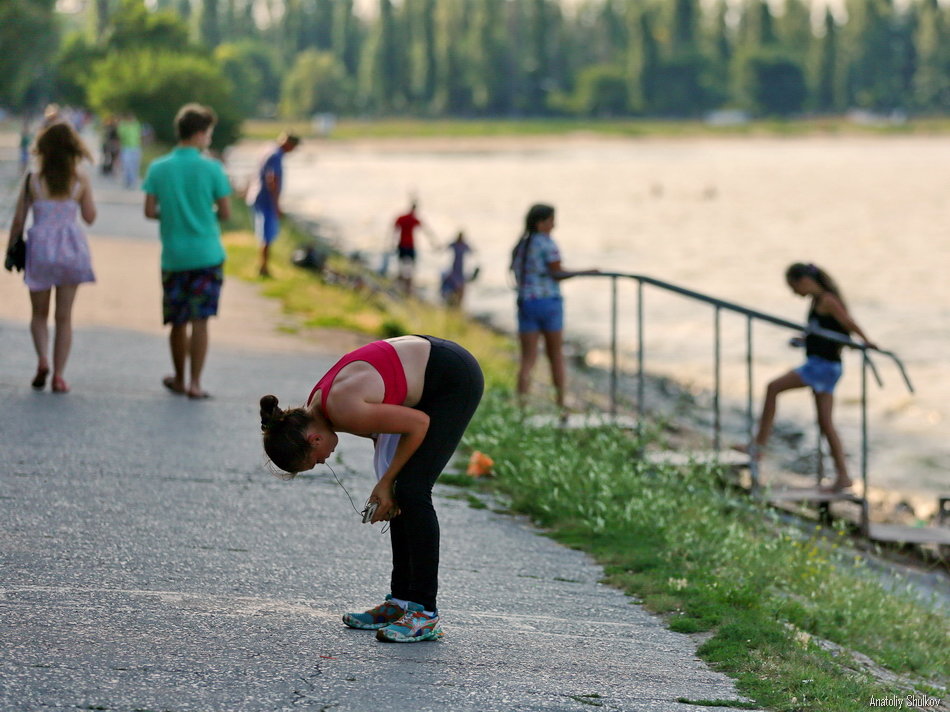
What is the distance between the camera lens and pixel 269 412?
15.0 ft

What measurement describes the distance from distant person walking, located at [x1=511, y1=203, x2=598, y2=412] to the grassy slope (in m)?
0.48

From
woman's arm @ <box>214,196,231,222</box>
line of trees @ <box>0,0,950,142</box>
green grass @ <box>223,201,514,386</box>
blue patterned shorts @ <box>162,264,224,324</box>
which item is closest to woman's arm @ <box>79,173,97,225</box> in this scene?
blue patterned shorts @ <box>162,264,224,324</box>

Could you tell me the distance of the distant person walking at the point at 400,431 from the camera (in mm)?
4531

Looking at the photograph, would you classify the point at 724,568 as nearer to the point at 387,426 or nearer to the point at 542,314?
the point at 387,426

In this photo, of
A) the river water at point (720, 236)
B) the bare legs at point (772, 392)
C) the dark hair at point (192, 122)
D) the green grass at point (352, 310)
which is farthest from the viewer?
the river water at point (720, 236)

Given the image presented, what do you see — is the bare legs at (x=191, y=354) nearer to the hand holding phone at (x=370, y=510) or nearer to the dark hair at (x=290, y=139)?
the hand holding phone at (x=370, y=510)

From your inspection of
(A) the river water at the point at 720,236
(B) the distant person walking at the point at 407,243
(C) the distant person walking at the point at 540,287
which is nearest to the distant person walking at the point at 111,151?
(A) the river water at the point at 720,236

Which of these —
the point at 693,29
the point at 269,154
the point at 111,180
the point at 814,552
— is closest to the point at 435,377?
the point at 814,552

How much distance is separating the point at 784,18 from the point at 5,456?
555ft

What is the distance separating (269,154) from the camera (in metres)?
15.5

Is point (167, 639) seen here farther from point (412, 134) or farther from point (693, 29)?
point (693, 29)

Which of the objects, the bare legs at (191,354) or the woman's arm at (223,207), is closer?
the woman's arm at (223,207)

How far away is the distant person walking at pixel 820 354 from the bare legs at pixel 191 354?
3.56m

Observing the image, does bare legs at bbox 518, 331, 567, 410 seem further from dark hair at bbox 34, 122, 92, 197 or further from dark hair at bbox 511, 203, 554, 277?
dark hair at bbox 34, 122, 92, 197
